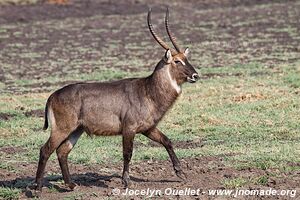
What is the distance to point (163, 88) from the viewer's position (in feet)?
30.4

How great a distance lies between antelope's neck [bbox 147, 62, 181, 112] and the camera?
9227 millimetres

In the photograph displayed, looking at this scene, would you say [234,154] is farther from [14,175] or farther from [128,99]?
[14,175]

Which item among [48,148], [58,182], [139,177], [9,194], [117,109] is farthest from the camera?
[139,177]

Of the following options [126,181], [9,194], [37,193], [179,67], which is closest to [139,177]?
[126,181]

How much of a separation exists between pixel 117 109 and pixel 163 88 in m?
Result: 0.60

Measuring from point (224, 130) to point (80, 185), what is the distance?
3.44 metres

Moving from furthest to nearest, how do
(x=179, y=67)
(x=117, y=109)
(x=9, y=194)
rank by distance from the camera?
(x=179, y=67)
(x=117, y=109)
(x=9, y=194)

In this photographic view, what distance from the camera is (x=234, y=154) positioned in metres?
10.5

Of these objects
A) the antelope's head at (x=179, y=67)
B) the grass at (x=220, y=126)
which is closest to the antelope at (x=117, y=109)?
the antelope's head at (x=179, y=67)

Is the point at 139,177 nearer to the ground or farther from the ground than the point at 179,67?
nearer to the ground

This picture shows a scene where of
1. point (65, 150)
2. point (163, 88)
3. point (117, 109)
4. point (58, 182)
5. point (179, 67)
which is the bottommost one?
point (58, 182)

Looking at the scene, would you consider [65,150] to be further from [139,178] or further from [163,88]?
[163,88]

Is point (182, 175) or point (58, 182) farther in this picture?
point (58, 182)

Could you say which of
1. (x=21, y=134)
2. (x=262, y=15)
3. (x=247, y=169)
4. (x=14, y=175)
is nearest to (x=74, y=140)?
(x=14, y=175)
